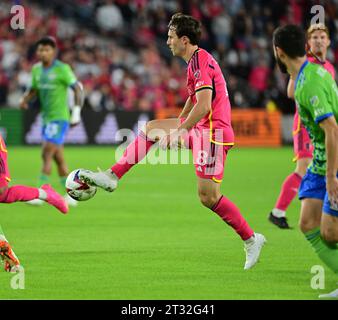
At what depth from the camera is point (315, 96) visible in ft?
21.9

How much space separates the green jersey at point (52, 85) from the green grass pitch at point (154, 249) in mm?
1524

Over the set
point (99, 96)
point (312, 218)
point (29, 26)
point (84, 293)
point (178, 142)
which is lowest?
point (84, 293)

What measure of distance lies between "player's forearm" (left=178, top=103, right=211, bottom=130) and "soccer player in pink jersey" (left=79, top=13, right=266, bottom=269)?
0.48 feet

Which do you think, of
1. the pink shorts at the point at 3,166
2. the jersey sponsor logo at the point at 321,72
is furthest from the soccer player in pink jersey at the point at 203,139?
the jersey sponsor logo at the point at 321,72

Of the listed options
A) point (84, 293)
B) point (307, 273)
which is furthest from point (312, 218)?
point (84, 293)

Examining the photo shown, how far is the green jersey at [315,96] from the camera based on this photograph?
6.67m

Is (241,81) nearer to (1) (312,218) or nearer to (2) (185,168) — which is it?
(2) (185,168)

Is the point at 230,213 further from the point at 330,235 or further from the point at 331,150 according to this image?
the point at 331,150

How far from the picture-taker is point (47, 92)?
48.1 feet

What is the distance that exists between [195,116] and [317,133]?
1.51 meters

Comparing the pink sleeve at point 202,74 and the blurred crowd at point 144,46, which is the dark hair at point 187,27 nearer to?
the pink sleeve at point 202,74

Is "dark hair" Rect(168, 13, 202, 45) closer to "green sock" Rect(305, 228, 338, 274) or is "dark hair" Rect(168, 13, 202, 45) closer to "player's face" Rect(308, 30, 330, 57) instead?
"green sock" Rect(305, 228, 338, 274)

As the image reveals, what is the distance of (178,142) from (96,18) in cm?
2115

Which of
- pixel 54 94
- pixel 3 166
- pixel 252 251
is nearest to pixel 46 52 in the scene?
pixel 54 94
